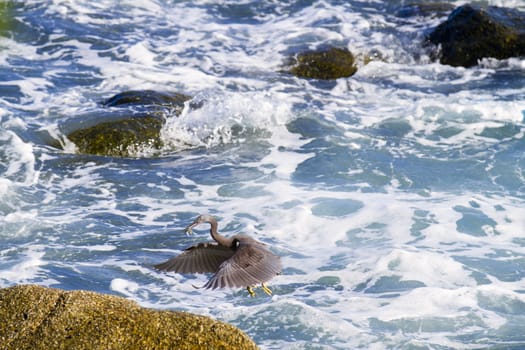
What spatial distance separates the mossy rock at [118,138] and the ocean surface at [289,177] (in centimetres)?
15

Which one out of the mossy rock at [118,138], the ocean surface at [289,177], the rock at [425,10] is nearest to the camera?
the ocean surface at [289,177]

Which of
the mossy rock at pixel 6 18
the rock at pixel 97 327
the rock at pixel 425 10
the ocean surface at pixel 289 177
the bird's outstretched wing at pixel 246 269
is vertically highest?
the rock at pixel 97 327

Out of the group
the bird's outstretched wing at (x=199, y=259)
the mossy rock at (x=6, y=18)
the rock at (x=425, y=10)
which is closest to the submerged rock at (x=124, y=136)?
the bird's outstretched wing at (x=199, y=259)

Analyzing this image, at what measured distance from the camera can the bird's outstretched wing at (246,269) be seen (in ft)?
14.9

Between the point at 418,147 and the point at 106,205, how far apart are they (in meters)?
3.42

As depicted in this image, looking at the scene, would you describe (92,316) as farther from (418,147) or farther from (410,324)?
(418,147)

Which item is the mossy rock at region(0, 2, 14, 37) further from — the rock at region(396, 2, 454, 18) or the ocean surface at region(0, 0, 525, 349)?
the rock at region(396, 2, 454, 18)

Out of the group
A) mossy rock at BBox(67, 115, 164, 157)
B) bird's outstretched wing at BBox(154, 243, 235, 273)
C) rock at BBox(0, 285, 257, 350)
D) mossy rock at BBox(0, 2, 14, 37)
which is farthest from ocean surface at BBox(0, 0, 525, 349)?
rock at BBox(0, 285, 257, 350)

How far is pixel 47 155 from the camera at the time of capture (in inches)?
338

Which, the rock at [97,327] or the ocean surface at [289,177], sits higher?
the rock at [97,327]

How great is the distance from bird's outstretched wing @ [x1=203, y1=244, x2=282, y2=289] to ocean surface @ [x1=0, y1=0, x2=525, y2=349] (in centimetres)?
61

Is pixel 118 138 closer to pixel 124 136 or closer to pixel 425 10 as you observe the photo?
pixel 124 136

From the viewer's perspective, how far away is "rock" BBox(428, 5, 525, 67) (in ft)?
39.1

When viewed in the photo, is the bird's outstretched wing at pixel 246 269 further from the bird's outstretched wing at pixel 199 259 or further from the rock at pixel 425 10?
the rock at pixel 425 10
